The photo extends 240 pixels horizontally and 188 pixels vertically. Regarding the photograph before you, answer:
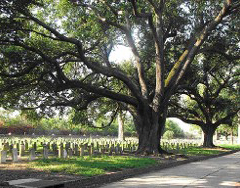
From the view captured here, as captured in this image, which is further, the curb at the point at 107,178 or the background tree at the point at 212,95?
the background tree at the point at 212,95

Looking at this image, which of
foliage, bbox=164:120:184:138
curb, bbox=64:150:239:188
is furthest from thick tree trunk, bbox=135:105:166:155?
foliage, bbox=164:120:184:138

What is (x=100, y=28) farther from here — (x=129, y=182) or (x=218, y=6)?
(x=129, y=182)

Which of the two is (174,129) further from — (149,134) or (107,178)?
(107,178)

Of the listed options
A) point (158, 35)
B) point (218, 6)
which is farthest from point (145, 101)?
point (218, 6)

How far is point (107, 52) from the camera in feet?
68.4

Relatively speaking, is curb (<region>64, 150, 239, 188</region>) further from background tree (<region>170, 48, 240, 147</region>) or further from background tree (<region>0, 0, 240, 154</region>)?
background tree (<region>170, 48, 240, 147</region>)

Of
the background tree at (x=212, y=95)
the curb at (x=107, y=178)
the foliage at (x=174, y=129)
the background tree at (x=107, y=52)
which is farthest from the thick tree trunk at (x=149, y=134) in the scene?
the foliage at (x=174, y=129)

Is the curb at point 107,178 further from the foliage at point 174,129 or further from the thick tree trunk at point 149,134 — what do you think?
the foliage at point 174,129

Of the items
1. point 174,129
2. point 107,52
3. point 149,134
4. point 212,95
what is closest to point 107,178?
point 149,134

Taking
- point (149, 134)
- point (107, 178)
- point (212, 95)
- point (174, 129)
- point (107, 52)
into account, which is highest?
point (107, 52)

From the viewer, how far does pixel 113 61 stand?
76.5 ft

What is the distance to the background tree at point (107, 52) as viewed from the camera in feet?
53.9

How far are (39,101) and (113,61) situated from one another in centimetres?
644

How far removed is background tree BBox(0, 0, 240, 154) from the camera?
16.4m
